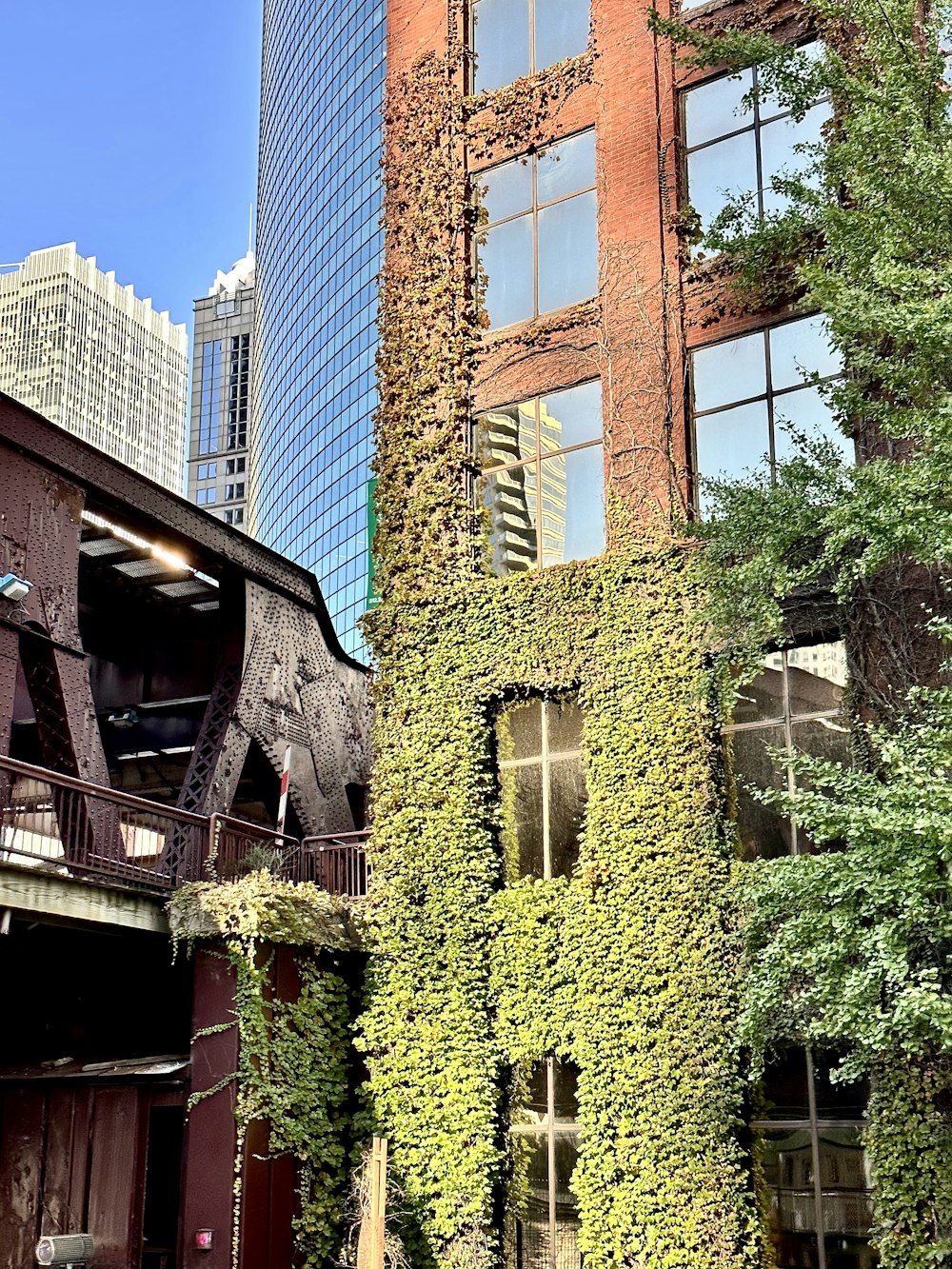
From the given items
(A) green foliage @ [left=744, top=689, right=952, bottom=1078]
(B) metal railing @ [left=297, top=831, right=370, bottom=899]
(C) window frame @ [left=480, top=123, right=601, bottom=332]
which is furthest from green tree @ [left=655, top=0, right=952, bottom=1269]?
(B) metal railing @ [left=297, top=831, right=370, bottom=899]

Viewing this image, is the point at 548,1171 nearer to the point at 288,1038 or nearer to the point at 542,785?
the point at 288,1038

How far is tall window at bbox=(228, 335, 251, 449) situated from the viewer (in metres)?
168

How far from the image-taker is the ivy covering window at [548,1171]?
18828 millimetres

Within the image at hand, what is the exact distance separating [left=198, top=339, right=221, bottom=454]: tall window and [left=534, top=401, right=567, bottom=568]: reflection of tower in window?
153m

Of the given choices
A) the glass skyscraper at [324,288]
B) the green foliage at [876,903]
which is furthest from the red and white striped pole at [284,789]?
the glass skyscraper at [324,288]

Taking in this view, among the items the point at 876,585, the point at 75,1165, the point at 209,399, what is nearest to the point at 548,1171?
the point at 75,1165

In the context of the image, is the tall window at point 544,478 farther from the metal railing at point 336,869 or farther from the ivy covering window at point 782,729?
the metal railing at point 336,869

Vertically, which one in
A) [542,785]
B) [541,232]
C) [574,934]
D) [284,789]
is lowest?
[574,934]

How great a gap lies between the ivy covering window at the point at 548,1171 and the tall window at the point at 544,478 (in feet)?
24.5

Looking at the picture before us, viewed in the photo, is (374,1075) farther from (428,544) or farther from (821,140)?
(821,140)

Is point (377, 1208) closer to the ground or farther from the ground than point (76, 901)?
closer to the ground

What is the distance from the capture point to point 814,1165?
56.6ft

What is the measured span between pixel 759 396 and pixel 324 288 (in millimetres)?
92211

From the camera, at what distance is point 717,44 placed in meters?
19.4
